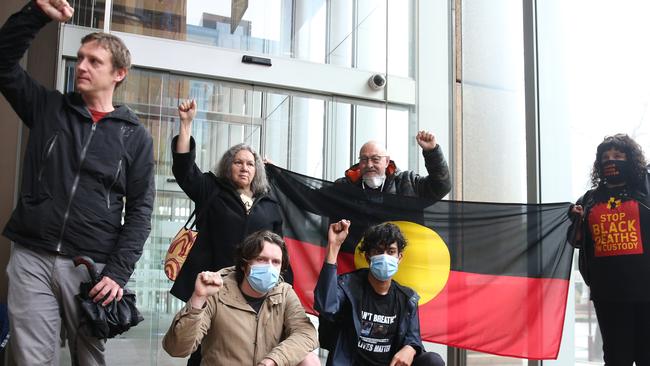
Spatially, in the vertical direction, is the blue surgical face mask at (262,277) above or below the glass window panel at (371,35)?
below

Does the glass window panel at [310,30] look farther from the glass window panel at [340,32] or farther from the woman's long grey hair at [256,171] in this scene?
the woman's long grey hair at [256,171]

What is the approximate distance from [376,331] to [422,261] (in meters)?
0.79

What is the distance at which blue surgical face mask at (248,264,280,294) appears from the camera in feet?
8.64

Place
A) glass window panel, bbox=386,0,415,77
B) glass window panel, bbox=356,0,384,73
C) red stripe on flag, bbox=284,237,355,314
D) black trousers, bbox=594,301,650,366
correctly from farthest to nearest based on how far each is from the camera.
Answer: glass window panel, bbox=356,0,384,73 → glass window panel, bbox=386,0,415,77 → red stripe on flag, bbox=284,237,355,314 → black trousers, bbox=594,301,650,366

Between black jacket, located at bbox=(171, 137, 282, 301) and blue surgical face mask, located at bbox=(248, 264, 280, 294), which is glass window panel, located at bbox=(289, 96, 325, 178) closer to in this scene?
black jacket, located at bbox=(171, 137, 282, 301)

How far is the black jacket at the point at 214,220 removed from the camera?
10.2 ft

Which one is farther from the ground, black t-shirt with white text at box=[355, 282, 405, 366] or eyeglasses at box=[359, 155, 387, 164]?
eyeglasses at box=[359, 155, 387, 164]

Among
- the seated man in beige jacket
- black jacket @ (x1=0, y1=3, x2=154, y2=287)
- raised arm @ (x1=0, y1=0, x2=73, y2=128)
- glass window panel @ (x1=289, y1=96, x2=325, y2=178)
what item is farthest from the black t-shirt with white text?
glass window panel @ (x1=289, y1=96, x2=325, y2=178)

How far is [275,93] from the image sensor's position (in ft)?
18.2

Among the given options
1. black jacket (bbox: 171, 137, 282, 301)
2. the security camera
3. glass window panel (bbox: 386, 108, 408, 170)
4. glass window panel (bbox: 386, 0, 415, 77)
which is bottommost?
black jacket (bbox: 171, 137, 282, 301)

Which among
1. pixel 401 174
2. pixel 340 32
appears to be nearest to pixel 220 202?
pixel 401 174

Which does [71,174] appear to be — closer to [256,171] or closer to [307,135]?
[256,171]

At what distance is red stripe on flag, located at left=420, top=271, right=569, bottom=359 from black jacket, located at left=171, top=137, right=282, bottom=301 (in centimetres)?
114

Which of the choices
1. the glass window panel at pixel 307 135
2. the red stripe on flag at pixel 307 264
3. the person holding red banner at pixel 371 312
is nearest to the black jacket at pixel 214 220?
the red stripe on flag at pixel 307 264
